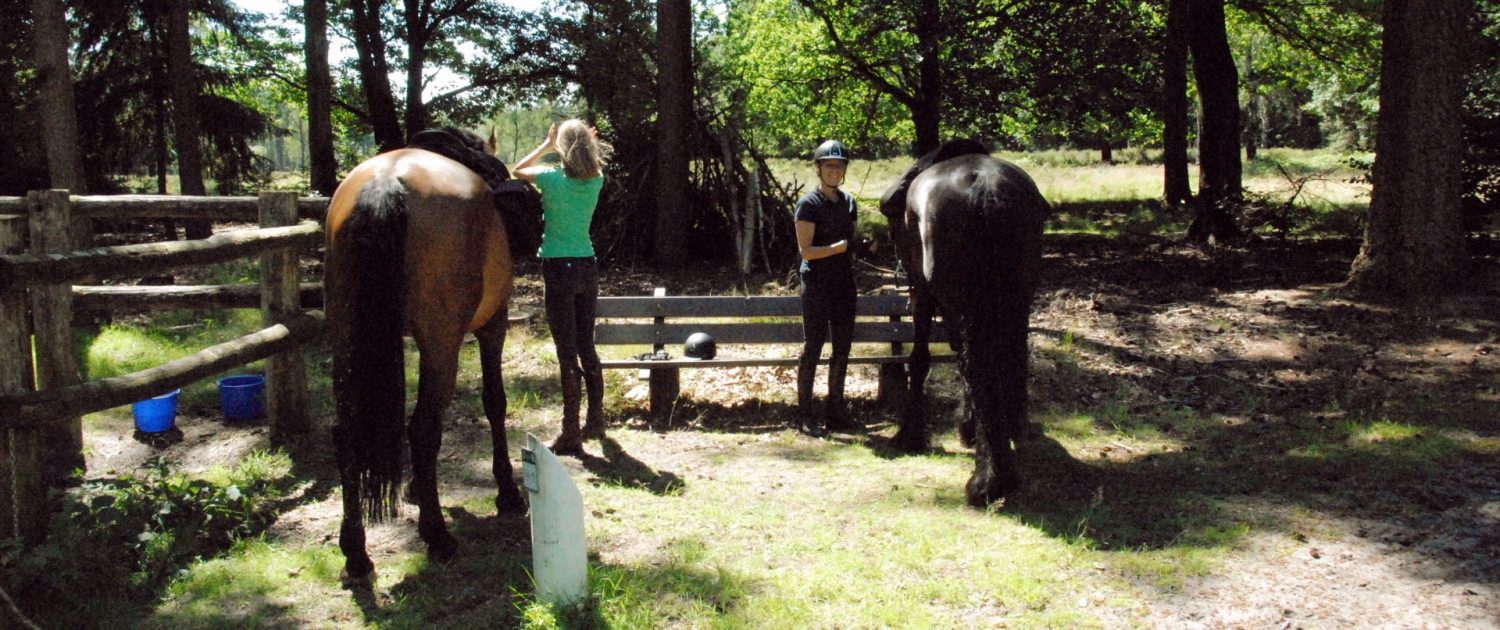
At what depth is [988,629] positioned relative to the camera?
3.53 m

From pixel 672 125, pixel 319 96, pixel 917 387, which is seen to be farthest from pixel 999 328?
pixel 319 96

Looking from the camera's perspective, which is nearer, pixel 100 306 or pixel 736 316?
pixel 100 306

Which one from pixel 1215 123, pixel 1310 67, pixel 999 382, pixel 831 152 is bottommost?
pixel 999 382

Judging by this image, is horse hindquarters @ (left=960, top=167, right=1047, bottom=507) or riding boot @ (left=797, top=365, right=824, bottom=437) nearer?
horse hindquarters @ (left=960, top=167, right=1047, bottom=507)

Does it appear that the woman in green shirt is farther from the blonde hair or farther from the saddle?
the saddle

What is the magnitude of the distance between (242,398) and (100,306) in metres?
1.04

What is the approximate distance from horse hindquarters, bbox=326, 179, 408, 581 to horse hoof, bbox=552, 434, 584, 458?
1.93 m

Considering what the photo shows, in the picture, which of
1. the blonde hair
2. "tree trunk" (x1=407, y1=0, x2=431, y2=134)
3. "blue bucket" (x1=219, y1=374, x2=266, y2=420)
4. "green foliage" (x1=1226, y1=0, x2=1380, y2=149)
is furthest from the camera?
"tree trunk" (x1=407, y1=0, x2=431, y2=134)

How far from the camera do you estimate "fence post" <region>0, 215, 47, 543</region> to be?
13.2 feet

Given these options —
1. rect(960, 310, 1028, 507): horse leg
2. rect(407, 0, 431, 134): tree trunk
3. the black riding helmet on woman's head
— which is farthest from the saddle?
rect(407, 0, 431, 134): tree trunk

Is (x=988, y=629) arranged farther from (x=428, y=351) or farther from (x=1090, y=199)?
(x=1090, y=199)

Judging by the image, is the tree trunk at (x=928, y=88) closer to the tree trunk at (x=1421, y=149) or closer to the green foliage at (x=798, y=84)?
the green foliage at (x=798, y=84)

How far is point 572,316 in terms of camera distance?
570 centimetres

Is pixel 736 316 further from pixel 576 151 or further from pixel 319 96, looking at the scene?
pixel 319 96
